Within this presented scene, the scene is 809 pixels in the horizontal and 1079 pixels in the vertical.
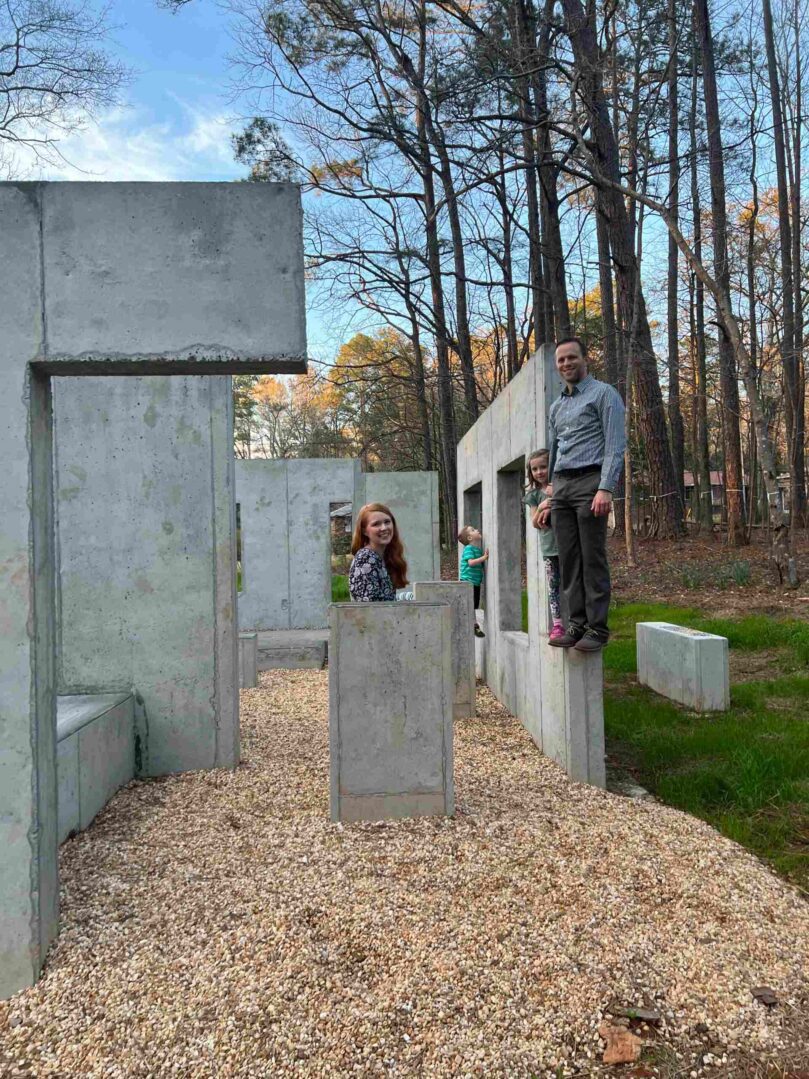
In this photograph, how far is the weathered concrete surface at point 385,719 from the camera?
4.29 meters

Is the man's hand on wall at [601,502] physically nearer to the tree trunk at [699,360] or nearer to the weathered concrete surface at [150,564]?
the weathered concrete surface at [150,564]

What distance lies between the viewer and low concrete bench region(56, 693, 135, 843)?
4.15 metres

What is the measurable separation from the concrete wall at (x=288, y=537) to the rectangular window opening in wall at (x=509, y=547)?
5357 millimetres

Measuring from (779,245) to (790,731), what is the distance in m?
13.6

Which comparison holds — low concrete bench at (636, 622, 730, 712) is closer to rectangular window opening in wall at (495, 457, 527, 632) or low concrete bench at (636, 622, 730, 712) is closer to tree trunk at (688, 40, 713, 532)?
rectangular window opening in wall at (495, 457, 527, 632)

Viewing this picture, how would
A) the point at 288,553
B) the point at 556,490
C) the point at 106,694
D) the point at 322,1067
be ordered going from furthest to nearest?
the point at 288,553 < the point at 106,694 < the point at 556,490 < the point at 322,1067

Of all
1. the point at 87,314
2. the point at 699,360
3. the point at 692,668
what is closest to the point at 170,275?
the point at 87,314

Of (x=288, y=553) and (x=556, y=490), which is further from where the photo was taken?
(x=288, y=553)

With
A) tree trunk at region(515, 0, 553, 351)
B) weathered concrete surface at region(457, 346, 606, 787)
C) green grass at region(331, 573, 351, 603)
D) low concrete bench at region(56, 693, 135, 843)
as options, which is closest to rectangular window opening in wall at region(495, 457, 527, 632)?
weathered concrete surface at region(457, 346, 606, 787)

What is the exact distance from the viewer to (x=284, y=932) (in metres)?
3.08

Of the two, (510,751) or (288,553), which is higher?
(288,553)

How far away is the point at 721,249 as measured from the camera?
12125 millimetres

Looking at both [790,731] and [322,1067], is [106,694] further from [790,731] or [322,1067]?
[790,731]

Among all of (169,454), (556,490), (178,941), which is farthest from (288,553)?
(178,941)
